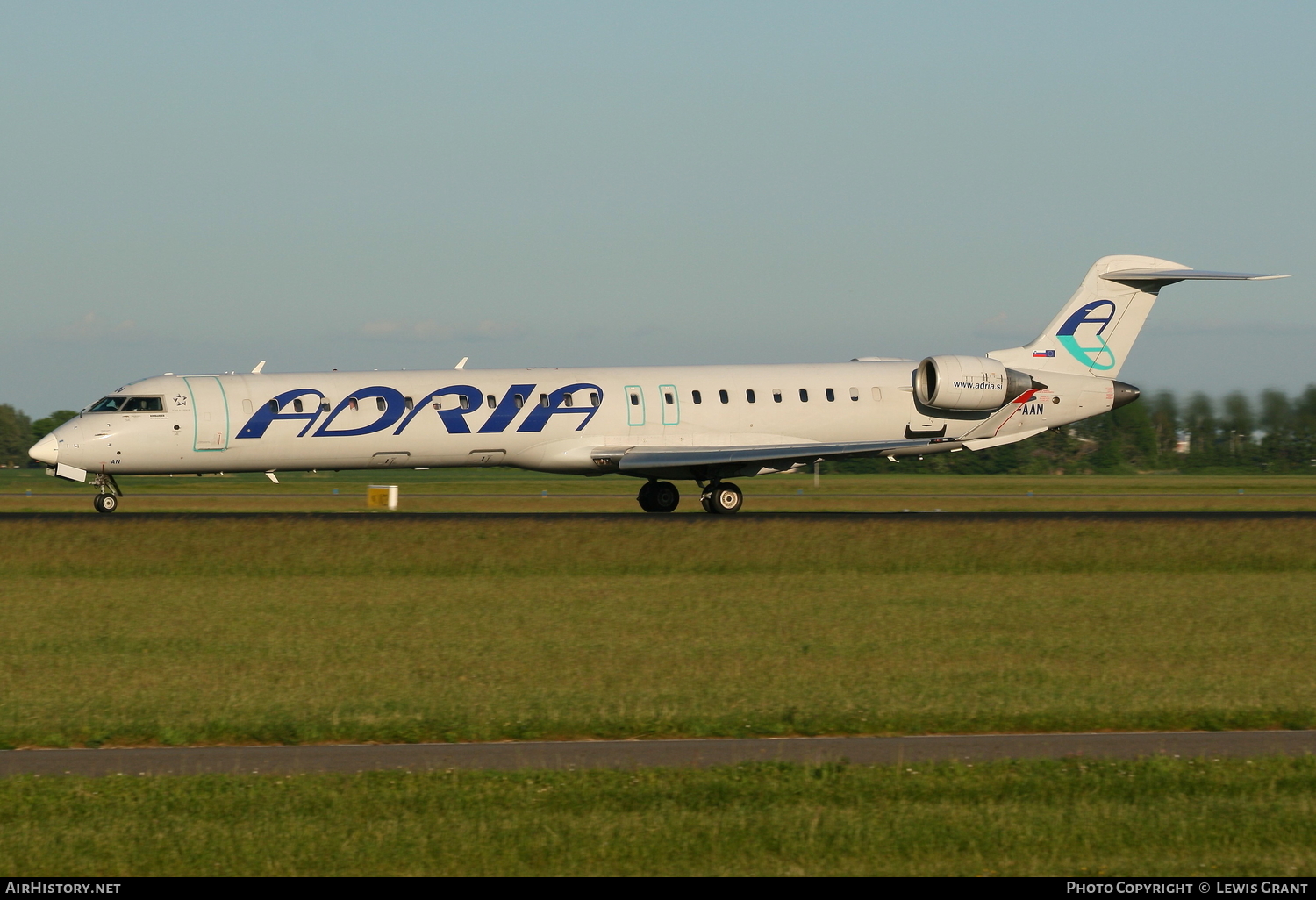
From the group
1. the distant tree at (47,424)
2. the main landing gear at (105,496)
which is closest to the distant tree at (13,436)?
the distant tree at (47,424)

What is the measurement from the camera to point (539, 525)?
28.1 metres

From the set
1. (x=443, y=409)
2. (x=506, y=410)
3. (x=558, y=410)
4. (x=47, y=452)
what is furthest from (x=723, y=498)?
(x=47, y=452)

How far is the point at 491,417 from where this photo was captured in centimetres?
3388

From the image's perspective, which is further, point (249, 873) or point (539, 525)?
point (539, 525)

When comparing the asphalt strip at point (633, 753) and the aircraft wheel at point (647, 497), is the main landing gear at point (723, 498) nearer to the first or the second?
the aircraft wheel at point (647, 497)

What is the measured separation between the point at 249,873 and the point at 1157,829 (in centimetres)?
549

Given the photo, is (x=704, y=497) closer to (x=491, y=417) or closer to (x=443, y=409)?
(x=491, y=417)

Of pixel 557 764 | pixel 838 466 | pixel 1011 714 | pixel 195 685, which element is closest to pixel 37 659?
pixel 195 685

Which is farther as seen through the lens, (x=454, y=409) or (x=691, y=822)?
(x=454, y=409)

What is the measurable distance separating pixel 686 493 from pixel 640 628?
3789cm

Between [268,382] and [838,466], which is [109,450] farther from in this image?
Result: [838,466]

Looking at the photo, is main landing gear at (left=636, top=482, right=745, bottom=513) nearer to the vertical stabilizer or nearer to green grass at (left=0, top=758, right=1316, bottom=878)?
the vertical stabilizer

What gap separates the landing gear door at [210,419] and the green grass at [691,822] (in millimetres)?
23781
